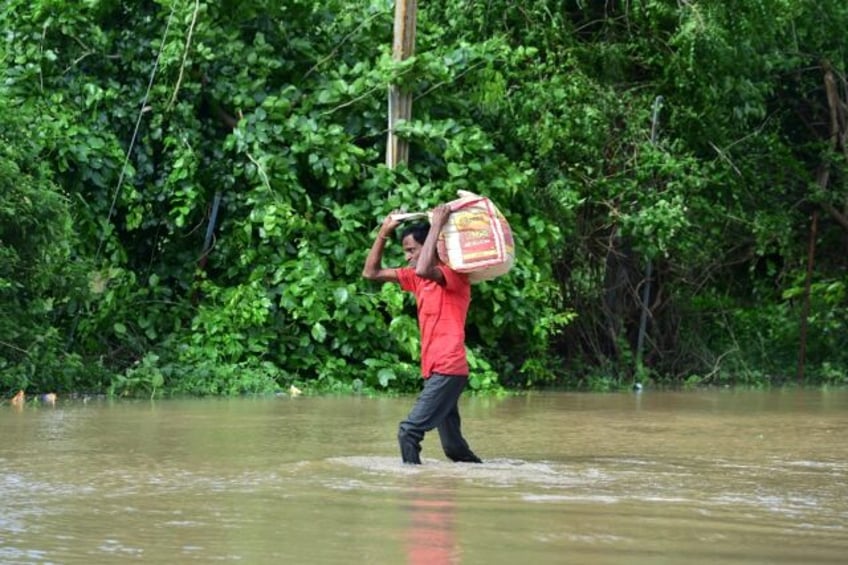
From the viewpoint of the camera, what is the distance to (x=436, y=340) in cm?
888

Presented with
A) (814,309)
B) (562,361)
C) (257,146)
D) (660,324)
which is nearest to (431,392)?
(257,146)

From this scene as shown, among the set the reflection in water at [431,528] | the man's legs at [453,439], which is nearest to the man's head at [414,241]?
the man's legs at [453,439]

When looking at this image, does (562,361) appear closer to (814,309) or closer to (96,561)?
(814,309)

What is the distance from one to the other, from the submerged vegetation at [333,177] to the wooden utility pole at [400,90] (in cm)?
17

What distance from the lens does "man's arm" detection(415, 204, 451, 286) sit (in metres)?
8.77

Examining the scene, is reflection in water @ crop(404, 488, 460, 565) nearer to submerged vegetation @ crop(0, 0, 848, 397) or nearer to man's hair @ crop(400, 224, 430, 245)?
man's hair @ crop(400, 224, 430, 245)

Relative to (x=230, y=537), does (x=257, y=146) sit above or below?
above

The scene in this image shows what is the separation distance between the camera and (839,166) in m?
20.7

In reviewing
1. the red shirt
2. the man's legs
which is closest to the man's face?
the red shirt

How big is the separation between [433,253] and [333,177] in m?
7.26

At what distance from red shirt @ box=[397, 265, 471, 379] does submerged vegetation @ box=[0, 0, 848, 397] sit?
19.1 feet

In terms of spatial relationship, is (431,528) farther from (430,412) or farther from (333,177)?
(333,177)

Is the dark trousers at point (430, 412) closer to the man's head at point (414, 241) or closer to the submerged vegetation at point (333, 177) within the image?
the man's head at point (414, 241)

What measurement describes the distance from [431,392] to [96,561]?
327 cm
